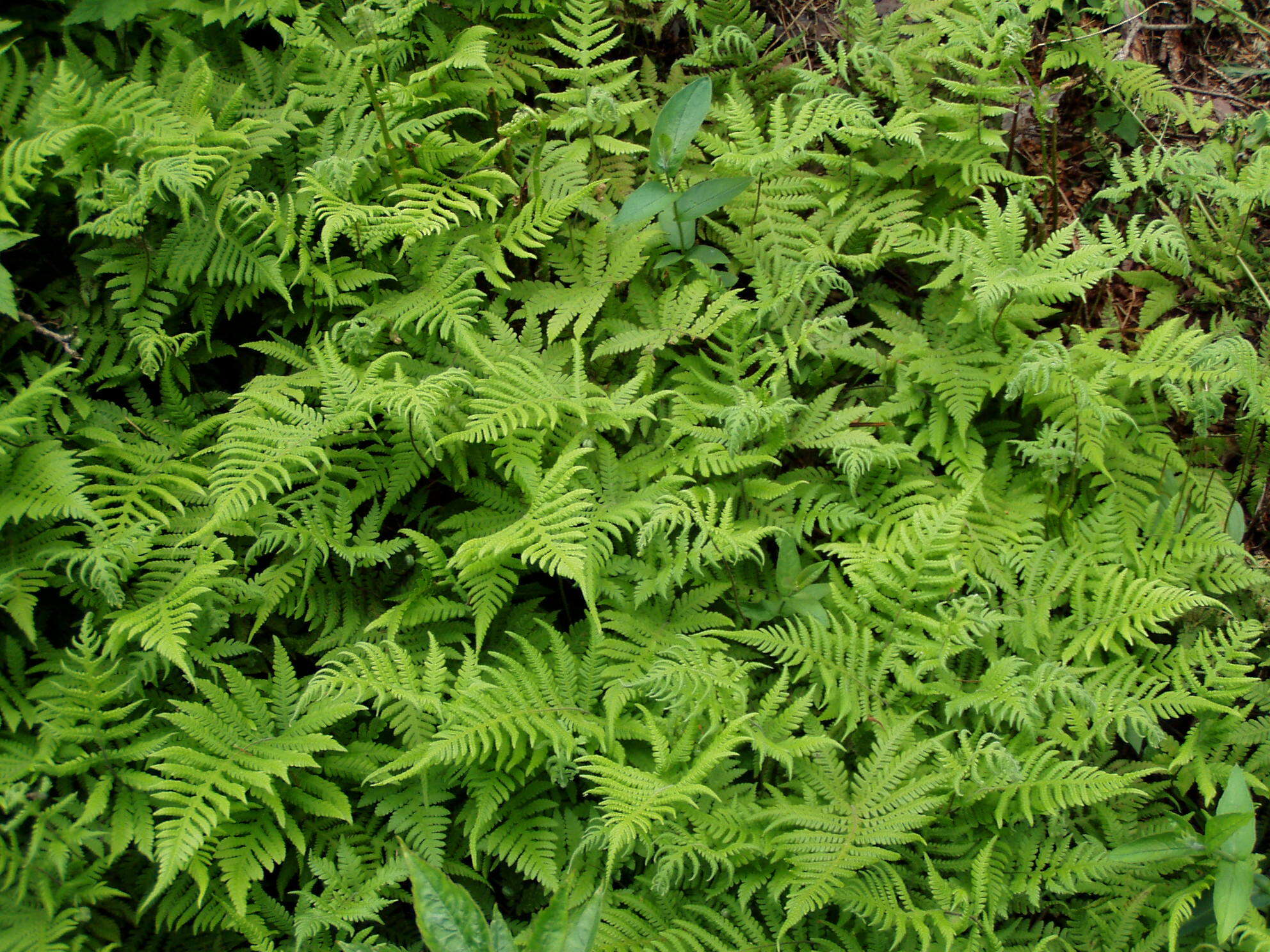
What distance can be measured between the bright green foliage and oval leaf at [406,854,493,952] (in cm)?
64

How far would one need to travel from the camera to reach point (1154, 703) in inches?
116

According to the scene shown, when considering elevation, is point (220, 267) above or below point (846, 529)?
above

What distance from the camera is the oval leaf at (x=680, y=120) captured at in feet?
10.9

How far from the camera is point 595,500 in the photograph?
10.3 ft

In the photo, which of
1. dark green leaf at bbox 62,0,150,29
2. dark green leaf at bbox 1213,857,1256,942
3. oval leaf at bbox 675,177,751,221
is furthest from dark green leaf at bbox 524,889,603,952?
dark green leaf at bbox 62,0,150,29

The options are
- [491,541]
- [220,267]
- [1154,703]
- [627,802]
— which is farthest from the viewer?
[220,267]

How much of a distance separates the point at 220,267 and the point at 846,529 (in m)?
2.68

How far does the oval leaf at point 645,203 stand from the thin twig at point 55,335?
84.9 inches

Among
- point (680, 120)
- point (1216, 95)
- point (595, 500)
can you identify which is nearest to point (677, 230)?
point (680, 120)

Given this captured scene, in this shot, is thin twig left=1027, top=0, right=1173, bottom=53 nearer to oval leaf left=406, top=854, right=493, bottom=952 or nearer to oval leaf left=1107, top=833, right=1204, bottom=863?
oval leaf left=1107, top=833, right=1204, bottom=863

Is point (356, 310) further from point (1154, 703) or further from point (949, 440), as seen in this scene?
point (1154, 703)

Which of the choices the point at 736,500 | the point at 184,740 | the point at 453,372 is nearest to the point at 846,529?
the point at 736,500

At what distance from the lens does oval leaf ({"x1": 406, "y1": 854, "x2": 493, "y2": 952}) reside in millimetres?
1866

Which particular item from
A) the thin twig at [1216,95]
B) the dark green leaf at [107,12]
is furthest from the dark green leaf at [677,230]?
the thin twig at [1216,95]
